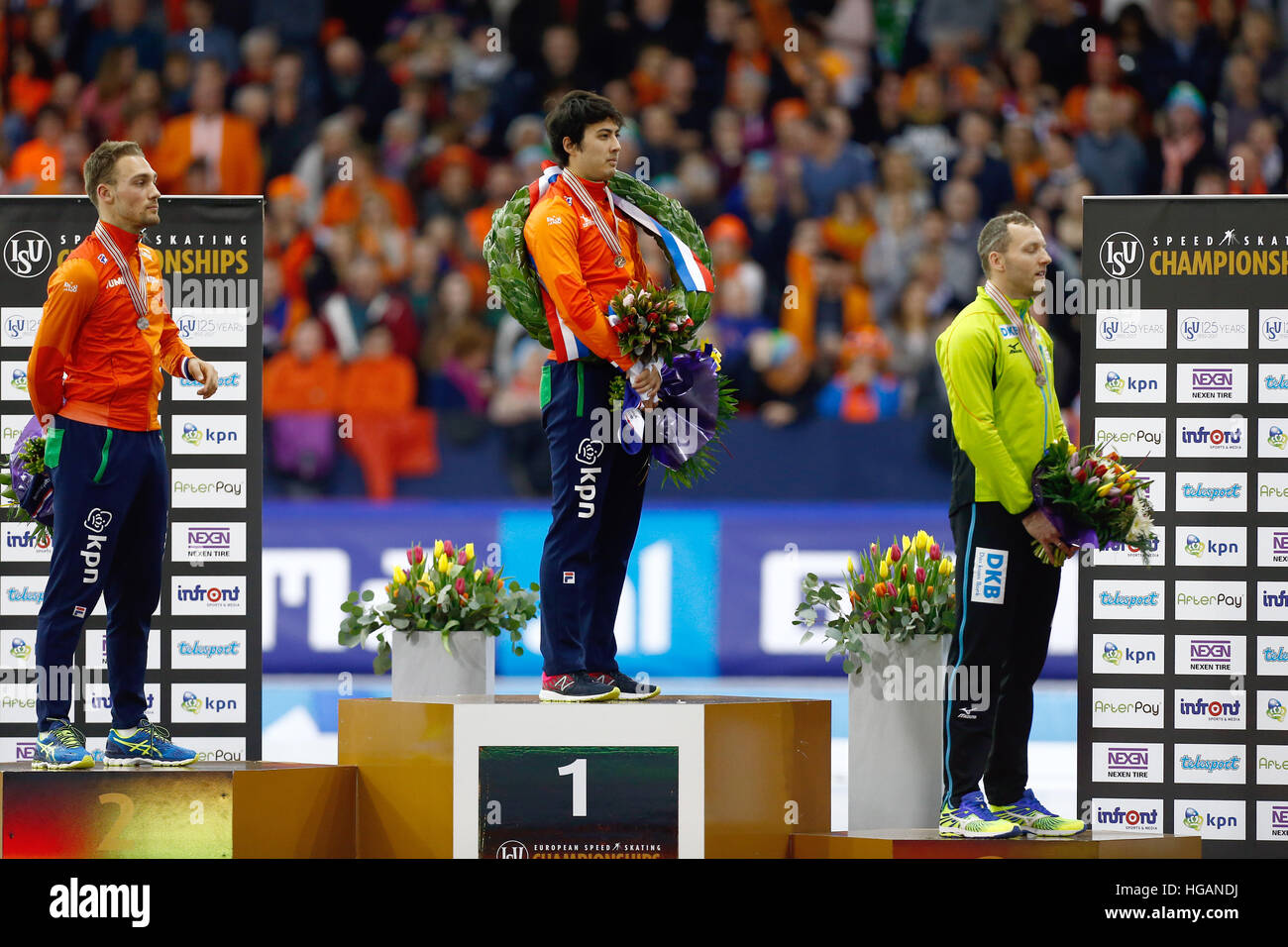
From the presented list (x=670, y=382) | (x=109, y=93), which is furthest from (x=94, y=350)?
(x=109, y=93)

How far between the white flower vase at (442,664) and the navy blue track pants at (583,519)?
0.88 m

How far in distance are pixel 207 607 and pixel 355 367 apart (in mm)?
4818

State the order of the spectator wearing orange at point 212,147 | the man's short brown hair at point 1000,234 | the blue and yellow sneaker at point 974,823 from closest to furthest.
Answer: the blue and yellow sneaker at point 974,823 < the man's short brown hair at point 1000,234 < the spectator wearing orange at point 212,147

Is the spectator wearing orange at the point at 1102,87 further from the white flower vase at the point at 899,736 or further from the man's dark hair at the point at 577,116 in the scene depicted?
the man's dark hair at the point at 577,116

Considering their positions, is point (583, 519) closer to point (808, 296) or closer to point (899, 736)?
point (899, 736)

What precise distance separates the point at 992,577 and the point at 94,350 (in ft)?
11.8

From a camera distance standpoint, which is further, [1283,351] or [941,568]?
[1283,351]

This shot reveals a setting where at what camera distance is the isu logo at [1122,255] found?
8078 millimetres

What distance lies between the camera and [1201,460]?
807 cm

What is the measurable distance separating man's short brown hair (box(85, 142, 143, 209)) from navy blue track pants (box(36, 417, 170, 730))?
0.95m

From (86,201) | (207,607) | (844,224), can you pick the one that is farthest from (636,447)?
(844,224)

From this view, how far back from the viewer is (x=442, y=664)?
7.84 metres

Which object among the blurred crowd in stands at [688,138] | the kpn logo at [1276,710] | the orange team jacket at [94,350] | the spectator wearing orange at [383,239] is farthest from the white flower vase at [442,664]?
the spectator wearing orange at [383,239]
